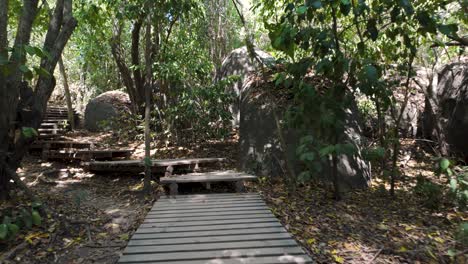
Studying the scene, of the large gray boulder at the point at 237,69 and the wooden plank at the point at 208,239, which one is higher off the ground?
the large gray boulder at the point at 237,69

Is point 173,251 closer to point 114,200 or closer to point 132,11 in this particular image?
point 114,200

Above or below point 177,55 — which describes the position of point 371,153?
below

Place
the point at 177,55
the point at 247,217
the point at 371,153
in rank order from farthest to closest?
the point at 177,55, the point at 371,153, the point at 247,217

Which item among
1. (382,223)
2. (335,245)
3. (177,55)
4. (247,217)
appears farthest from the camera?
(177,55)

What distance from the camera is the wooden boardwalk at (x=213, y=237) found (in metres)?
2.75

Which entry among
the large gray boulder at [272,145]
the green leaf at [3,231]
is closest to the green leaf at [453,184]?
the large gray boulder at [272,145]

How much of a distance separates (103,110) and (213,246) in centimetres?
1011

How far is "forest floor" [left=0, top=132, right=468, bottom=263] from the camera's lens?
335 cm

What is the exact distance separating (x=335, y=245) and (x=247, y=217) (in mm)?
1029

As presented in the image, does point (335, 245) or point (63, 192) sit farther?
point (63, 192)

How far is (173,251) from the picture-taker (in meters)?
2.90

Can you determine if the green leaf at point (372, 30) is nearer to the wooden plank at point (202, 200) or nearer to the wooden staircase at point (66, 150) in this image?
the wooden plank at point (202, 200)

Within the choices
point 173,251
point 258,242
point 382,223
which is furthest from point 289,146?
point 173,251

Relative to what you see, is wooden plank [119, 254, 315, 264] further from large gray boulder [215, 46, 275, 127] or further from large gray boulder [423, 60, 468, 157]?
large gray boulder [215, 46, 275, 127]
